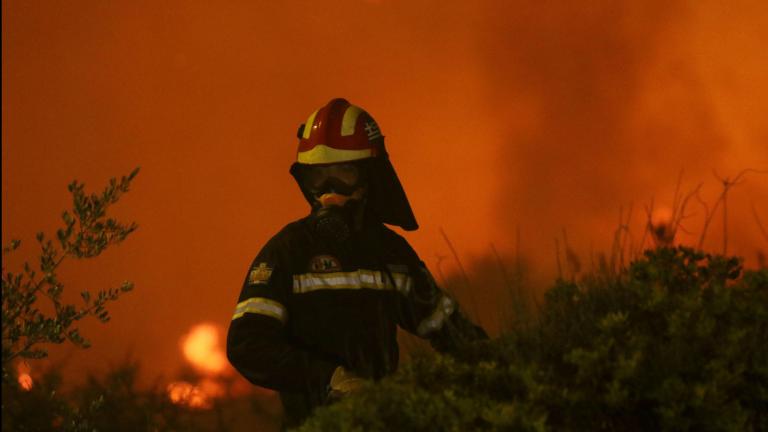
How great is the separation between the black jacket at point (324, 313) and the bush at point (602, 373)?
1.83 ft

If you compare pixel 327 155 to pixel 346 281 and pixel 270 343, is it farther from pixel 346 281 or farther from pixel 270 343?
pixel 270 343

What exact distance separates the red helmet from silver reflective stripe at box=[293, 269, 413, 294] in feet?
1.31

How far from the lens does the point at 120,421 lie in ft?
27.7

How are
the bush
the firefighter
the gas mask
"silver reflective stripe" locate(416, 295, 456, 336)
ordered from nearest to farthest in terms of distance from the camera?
the bush → the firefighter → the gas mask → "silver reflective stripe" locate(416, 295, 456, 336)

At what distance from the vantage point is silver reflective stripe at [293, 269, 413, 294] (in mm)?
5148

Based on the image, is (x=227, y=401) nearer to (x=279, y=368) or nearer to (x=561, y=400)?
(x=279, y=368)

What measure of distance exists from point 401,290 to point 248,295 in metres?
0.85

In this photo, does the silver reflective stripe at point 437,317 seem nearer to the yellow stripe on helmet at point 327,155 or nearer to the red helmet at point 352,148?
the red helmet at point 352,148

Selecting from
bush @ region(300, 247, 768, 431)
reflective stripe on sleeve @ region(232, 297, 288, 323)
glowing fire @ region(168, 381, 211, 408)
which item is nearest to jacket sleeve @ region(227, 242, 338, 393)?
reflective stripe on sleeve @ region(232, 297, 288, 323)

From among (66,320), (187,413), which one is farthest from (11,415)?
(187,413)

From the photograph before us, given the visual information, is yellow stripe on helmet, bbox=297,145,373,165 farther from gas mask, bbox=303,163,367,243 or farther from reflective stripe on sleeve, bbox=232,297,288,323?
reflective stripe on sleeve, bbox=232,297,288,323

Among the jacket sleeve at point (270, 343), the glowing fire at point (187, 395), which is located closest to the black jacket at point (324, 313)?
the jacket sleeve at point (270, 343)

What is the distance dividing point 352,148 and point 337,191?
0.77 ft

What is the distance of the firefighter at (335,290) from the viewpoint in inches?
195
